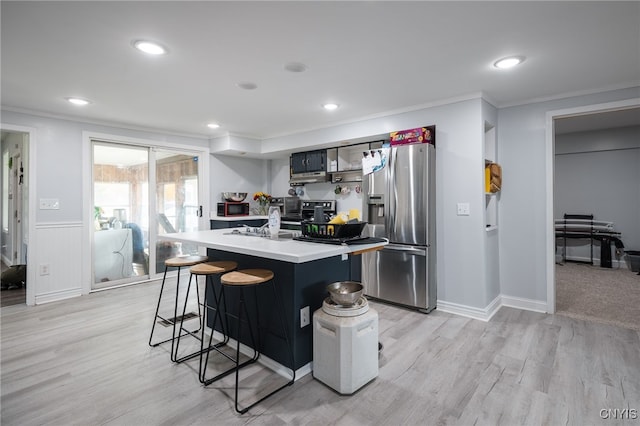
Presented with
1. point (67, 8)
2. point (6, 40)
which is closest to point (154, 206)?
point (6, 40)

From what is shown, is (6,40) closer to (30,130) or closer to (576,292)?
(30,130)

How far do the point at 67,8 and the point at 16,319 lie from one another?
325cm

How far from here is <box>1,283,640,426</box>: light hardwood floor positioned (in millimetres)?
1818

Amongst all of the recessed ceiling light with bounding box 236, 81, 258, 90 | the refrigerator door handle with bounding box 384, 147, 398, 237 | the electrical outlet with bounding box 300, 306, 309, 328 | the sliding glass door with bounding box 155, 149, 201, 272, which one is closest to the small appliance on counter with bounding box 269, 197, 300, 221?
the sliding glass door with bounding box 155, 149, 201, 272

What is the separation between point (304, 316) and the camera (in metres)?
2.23

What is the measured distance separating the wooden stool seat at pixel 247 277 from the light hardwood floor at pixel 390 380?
727mm

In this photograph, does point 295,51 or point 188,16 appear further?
point 295,51

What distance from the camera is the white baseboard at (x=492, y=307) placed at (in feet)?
10.8

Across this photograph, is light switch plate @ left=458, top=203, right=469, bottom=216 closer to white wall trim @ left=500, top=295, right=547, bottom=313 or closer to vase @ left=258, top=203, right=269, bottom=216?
white wall trim @ left=500, top=295, right=547, bottom=313

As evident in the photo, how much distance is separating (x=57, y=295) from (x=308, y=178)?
145 inches

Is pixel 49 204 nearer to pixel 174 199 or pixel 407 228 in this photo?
pixel 174 199

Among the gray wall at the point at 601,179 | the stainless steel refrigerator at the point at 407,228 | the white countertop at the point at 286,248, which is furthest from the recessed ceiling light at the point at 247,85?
the gray wall at the point at 601,179

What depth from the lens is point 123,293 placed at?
13.9 ft

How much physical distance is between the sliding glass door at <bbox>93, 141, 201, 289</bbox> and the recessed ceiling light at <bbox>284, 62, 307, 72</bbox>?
2944mm
